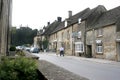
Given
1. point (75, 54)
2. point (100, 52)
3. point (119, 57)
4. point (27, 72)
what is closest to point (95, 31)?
point (100, 52)

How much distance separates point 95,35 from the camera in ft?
144

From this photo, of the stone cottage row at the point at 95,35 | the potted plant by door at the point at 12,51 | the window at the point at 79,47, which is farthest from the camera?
the window at the point at 79,47

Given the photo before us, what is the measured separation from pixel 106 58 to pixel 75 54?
1696 centimetres

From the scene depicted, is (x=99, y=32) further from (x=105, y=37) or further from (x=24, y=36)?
(x=24, y=36)

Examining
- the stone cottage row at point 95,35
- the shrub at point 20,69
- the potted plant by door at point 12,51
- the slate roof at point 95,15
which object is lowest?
the shrub at point 20,69

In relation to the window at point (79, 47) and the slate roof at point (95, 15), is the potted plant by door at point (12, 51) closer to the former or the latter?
the slate roof at point (95, 15)

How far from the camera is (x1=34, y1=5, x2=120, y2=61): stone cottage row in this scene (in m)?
37.1

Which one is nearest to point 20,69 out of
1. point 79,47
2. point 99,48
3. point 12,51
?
point 12,51

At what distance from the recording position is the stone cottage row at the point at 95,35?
3709cm

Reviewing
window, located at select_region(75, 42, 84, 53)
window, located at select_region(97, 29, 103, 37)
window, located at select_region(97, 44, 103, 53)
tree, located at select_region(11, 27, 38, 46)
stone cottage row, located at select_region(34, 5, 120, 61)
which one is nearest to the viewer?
stone cottage row, located at select_region(34, 5, 120, 61)

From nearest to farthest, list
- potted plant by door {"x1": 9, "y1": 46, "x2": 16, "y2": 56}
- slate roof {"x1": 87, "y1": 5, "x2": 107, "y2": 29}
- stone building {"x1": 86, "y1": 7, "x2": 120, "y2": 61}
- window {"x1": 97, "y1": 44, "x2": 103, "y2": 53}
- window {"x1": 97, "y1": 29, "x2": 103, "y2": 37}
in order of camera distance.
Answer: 1. potted plant by door {"x1": 9, "y1": 46, "x2": 16, "y2": 56}
2. stone building {"x1": 86, "y1": 7, "x2": 120, "y2": 61}
3. window {"x1": 97, "y1": 29, "x2": 103, "y2": 37}
4. window {"x1": 97, "y1": 44, "x2": 103, "y2": 53}
5. slate roof {"x1": 87, "y1": 5, "x2": 107, "y2": 29}

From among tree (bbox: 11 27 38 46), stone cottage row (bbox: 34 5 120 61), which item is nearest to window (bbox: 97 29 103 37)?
stone cottage row (bbox: 34 5 120 61)

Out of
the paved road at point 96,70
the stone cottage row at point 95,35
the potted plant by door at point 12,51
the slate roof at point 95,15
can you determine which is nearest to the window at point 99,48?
the stone cottage row at point 95,35

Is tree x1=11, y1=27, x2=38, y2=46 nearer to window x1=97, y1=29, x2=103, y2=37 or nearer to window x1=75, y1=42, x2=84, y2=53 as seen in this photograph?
window x1=75, y1=42, x2=84, y2=53
